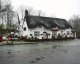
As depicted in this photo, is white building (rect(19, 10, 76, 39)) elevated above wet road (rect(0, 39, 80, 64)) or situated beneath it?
elevated above

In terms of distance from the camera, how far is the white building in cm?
4695

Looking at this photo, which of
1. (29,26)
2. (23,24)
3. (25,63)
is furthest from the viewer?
(23,24)

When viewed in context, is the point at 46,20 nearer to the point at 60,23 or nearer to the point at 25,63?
the point at 60,23

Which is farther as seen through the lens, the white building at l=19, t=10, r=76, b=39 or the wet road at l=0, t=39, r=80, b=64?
the white building at l=19, t=10, r=76, b=39

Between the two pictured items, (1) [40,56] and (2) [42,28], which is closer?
(1) [40,56]

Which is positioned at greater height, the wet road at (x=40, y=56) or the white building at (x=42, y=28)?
the white building at (x=42, y=28)

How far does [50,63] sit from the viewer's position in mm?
12641

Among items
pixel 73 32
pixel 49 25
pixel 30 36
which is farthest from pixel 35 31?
pixel 73 32

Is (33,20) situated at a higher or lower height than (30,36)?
higher

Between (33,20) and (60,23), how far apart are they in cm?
1083

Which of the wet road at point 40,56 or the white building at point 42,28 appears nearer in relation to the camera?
the wet road at point 40,56

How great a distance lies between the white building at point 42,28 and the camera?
46950 mm

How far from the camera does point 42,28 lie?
48594mm

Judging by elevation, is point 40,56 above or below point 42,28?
below
